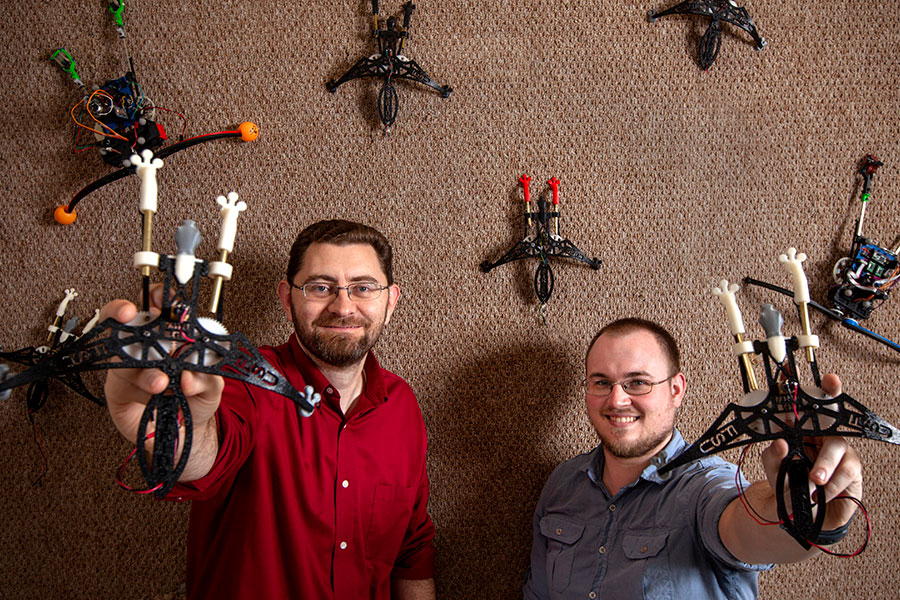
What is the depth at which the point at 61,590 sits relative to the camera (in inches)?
64.4

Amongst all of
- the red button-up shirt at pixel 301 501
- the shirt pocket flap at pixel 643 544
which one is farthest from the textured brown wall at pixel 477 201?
the shirt pocket flap at pixel 643 544

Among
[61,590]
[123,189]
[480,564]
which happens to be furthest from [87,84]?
[480,564]

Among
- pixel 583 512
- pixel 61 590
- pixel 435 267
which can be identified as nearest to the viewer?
pixel 583 512

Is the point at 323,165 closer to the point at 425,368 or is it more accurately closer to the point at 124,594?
the point at 425,368

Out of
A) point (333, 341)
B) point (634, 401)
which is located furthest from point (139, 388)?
point (634, 401)

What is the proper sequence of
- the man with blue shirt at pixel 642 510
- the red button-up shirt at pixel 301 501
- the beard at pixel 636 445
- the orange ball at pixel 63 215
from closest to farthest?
1. the man with blue shirt at pixel 642 510
2. the red button-up shirt at pixel 301 501
3. the beard at pixel 636 445
4. the orange ball at pixel 63 215

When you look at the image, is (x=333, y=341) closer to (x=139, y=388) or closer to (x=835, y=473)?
(x=139, y=388)

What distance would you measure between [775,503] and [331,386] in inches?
37.4

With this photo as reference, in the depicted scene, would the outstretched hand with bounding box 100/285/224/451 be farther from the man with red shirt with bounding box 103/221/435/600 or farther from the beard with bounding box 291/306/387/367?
the beard with bounding box 291/306/387/367

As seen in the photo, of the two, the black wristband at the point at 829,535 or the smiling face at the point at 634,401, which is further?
the smiling face at the point at 634,401

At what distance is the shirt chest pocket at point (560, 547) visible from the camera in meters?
1.43

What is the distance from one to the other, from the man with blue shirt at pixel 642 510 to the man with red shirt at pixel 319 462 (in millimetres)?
411

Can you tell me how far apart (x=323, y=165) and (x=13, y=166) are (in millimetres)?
896

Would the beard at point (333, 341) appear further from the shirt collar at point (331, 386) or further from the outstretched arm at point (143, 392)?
the outstretched arm at point (143, 392)
